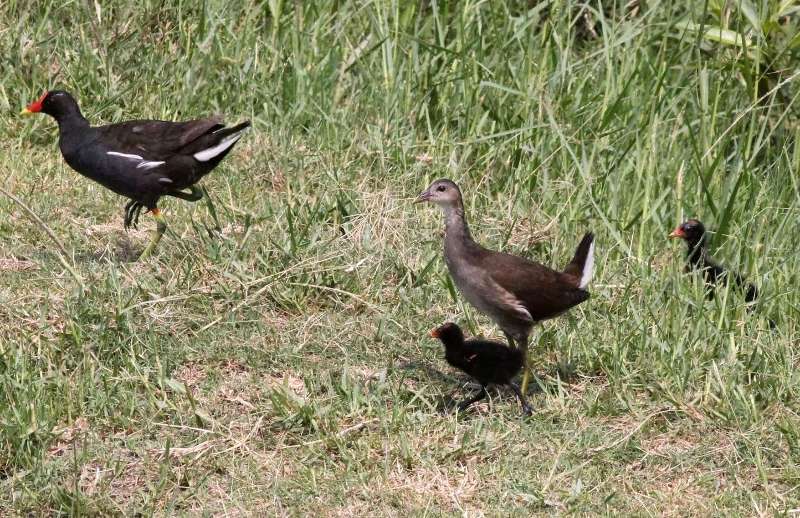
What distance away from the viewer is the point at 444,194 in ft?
20.2

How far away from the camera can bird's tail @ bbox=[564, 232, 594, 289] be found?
5871mm

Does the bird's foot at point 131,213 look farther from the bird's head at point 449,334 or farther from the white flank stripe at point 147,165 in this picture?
the bird's head at point 449,334

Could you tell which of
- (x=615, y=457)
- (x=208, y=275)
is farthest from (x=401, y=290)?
(x=615, y=457)

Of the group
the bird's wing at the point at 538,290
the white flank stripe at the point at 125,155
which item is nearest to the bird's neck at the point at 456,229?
the bird's wing at the point at 538,290

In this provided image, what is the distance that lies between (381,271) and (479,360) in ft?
3.57

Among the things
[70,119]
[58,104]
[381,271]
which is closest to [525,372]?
[381,271]

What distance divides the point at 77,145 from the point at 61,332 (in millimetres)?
1743

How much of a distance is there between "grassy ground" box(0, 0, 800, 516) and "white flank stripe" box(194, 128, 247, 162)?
394 millimetres

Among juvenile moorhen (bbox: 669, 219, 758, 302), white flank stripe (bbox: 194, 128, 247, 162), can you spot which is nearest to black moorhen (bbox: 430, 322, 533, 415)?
juvenile moorhen (bbox: 669, 219, 758, 302)

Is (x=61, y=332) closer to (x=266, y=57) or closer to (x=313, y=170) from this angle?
(x=313, y=170)

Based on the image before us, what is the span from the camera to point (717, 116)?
25.1ft

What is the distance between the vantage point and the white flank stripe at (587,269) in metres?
5.82

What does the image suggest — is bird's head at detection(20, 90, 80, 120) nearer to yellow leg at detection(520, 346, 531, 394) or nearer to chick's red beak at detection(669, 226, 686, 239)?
yellow leg at detection(520, 346, 531, 394)

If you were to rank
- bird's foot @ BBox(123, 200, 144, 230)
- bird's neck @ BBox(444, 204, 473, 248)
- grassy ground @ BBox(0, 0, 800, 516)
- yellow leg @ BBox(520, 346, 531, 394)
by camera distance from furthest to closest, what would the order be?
bird's foot @ BBox(123, 200, 144, 230) → bird's neck @ BBox(444, 204, 473, 248) → yellow leg @ BBox(520, 346, 531, 394) → grassy ground @ BBox(0, 0, 800, 516)
